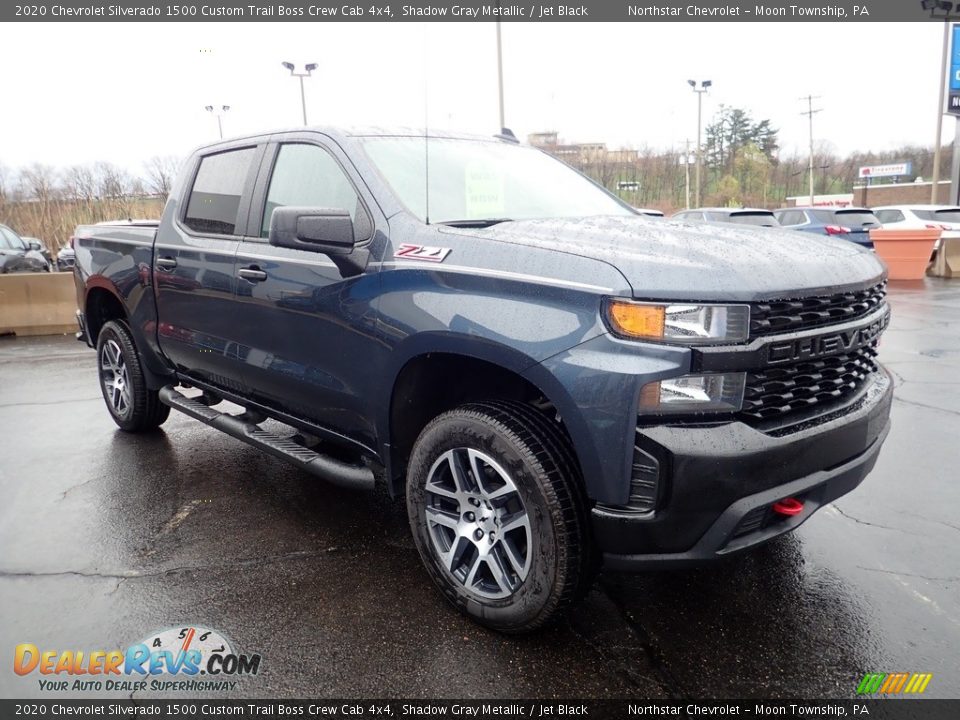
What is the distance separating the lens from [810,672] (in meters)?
2.39

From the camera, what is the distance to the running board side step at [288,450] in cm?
312

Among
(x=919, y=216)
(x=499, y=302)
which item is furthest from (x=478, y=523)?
(x=919, y=216)

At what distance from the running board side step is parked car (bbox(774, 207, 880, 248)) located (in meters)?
15.0

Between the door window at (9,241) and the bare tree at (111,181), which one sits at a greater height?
the bare tree at (111,181)

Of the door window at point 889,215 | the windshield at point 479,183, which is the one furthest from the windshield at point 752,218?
the windshield at point 479,183

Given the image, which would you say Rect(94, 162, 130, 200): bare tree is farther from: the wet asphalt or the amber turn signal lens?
the amber turn signal lens

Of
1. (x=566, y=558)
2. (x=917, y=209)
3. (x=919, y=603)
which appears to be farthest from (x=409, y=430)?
(x=917, y=209)

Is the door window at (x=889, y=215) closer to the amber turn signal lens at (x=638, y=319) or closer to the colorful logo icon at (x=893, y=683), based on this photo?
the colorful logo icon at (x=893, y=683)

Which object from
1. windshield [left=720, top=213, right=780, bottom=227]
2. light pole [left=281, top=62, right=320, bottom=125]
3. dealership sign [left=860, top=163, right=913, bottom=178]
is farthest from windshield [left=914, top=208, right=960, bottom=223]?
dealership sign [left=860, top=163, right=913, bottom=178]

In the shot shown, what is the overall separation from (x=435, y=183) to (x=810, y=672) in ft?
7.99

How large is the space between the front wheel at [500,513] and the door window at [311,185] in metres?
1.00

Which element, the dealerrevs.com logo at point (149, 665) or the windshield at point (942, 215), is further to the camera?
the windshield at point (942, 215)

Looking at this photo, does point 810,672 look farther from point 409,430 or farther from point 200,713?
point 200,713

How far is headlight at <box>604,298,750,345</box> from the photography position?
215cm
